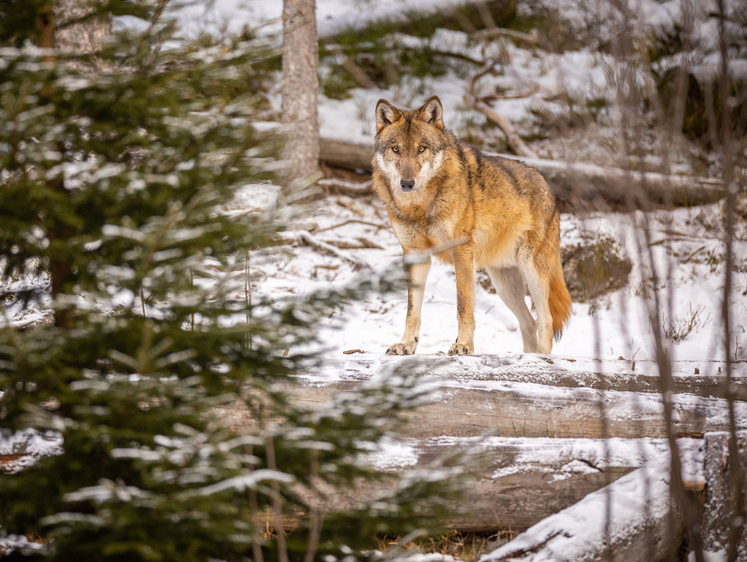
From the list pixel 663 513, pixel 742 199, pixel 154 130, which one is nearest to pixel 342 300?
pixel 154 130

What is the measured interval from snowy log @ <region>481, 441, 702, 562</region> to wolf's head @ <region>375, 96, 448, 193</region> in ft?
10.3

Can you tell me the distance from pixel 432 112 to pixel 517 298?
222cm

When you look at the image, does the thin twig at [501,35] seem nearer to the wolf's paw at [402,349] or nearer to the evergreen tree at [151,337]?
the evergreen tree at [151,337]

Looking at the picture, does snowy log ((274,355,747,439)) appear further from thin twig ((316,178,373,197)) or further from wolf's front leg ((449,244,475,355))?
thin twig ((316,178,373,197))

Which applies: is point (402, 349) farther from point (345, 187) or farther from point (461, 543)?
point (345, 187)

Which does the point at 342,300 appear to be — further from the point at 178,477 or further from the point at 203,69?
the point at 203,69

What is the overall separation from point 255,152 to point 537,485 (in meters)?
2.10

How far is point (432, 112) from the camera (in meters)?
5.37

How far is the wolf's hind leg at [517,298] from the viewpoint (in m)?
5.95

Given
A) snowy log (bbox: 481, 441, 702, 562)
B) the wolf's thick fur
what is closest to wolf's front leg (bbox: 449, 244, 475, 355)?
the wolf's thick fur

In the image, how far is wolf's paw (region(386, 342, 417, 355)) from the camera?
16.1 ft

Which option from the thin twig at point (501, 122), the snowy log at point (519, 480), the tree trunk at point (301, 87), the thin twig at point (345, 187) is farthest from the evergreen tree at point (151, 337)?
the thin twig at point (501, 122)

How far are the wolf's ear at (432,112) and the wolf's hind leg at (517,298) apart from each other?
175 cm

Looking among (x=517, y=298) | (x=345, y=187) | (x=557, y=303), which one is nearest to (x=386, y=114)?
(x=517, y=298)
